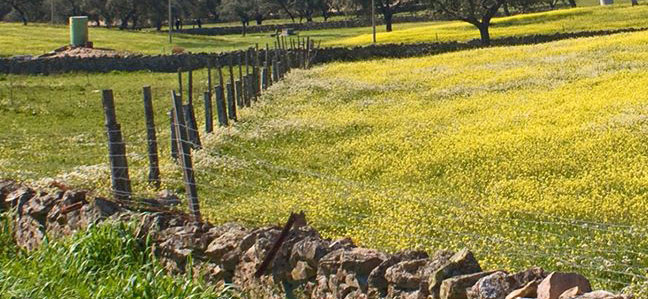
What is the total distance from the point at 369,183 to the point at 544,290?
11318 mm

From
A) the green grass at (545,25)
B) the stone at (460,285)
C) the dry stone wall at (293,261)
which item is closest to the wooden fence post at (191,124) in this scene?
the dry stone wall at (293,261)

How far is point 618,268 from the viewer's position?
11.1 metres

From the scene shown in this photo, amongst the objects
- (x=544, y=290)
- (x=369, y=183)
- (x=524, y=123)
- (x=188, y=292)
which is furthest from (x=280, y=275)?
(x=524, y=123)

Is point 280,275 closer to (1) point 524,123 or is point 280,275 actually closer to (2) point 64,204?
(2) point 64,204

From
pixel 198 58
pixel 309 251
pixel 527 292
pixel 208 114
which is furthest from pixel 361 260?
pixel 198 58

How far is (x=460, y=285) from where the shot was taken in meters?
6.96

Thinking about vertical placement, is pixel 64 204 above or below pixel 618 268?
above

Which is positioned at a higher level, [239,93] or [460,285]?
[460,285]

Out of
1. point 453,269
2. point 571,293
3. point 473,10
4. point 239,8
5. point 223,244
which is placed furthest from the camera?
point 239,8

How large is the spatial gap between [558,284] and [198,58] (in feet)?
162

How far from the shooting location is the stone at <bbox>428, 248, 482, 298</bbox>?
7191 mm

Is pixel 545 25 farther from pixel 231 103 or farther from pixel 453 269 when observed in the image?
pixel 453 269

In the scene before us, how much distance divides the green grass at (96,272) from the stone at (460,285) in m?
2.81

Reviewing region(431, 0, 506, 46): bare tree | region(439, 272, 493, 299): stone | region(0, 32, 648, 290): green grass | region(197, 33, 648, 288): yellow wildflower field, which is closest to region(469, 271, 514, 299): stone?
region(439, 272, 493, 299): stone
